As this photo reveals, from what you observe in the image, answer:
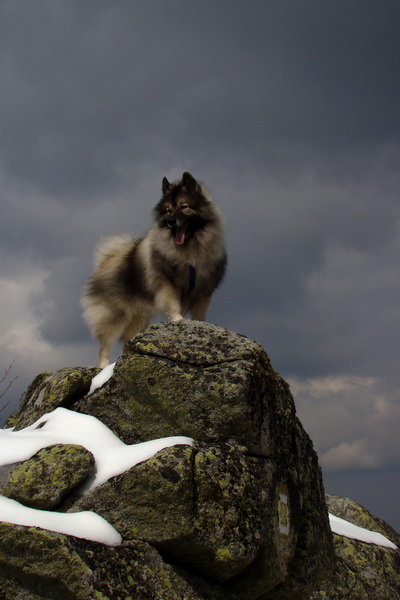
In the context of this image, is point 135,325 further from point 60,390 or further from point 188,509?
point 188,509

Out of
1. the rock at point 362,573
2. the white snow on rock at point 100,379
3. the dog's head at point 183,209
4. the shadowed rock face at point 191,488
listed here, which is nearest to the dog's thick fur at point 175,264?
the dog's head at point 183,209

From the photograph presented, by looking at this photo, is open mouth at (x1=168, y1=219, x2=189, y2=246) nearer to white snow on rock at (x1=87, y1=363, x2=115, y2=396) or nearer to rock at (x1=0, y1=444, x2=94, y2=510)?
white snow on rock at (x1=87, y1=363, x2=115, y2=396)

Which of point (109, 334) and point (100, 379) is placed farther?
point (109, 334)

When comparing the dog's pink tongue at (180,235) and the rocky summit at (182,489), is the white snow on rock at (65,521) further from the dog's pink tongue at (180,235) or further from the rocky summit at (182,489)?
the dog's pink tongue at (180,235)

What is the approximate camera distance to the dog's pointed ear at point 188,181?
8295 millimetres

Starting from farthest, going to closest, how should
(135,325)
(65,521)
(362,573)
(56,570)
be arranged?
(135,325) → (362,573) → (65,521) → (56,570)

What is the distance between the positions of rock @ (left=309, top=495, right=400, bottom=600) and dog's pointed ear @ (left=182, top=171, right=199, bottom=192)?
16.7 ft

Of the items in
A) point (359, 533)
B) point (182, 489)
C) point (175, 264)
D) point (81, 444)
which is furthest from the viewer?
point (359, 533)

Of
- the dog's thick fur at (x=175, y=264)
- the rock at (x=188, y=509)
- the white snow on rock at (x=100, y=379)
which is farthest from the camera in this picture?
the dog's thick fur at (x=175, y=264)

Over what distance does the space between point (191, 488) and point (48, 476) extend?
43.7 inches

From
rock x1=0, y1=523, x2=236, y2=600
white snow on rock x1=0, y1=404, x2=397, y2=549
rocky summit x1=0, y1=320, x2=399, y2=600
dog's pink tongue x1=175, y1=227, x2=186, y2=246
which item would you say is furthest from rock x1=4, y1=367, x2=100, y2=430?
dog's pink tongue x1=175, y1=227, x2=186, y2=246

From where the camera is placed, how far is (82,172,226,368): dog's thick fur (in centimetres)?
815

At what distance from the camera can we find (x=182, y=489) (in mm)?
4484

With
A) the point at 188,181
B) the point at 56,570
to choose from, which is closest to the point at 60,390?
the point at 56,570
